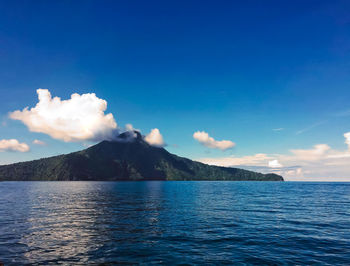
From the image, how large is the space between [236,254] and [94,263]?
15.5 metres

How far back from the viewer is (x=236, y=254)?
23922mm

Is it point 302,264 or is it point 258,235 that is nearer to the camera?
point 302,264

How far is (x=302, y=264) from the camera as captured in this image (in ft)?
70.2

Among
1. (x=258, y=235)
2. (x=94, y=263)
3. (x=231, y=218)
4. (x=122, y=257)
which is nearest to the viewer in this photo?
(x=94, y=263)

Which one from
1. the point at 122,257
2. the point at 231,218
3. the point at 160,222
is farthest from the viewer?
the point at 231,218

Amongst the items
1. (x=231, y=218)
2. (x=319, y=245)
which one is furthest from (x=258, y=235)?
(x=231, y=218)

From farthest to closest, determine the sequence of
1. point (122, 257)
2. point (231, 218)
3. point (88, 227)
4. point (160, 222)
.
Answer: point (231, 218) → point (160, 222) → point (88, 227) → point (122, 257)

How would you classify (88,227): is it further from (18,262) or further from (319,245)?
(319,245)

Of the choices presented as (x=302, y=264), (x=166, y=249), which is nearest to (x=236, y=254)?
(x=302, y=264)

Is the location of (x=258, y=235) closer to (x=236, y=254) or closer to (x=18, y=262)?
(x=236, y=254)

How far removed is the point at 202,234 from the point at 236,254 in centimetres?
856

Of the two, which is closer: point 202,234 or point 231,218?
point 202,234

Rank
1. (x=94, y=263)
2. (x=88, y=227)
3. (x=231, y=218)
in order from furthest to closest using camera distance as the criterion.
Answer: (x=231, y=218) < (x=88, y=227) < (x=94, y=263)

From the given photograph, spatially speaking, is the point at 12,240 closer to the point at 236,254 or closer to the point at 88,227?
the point at 88,227
